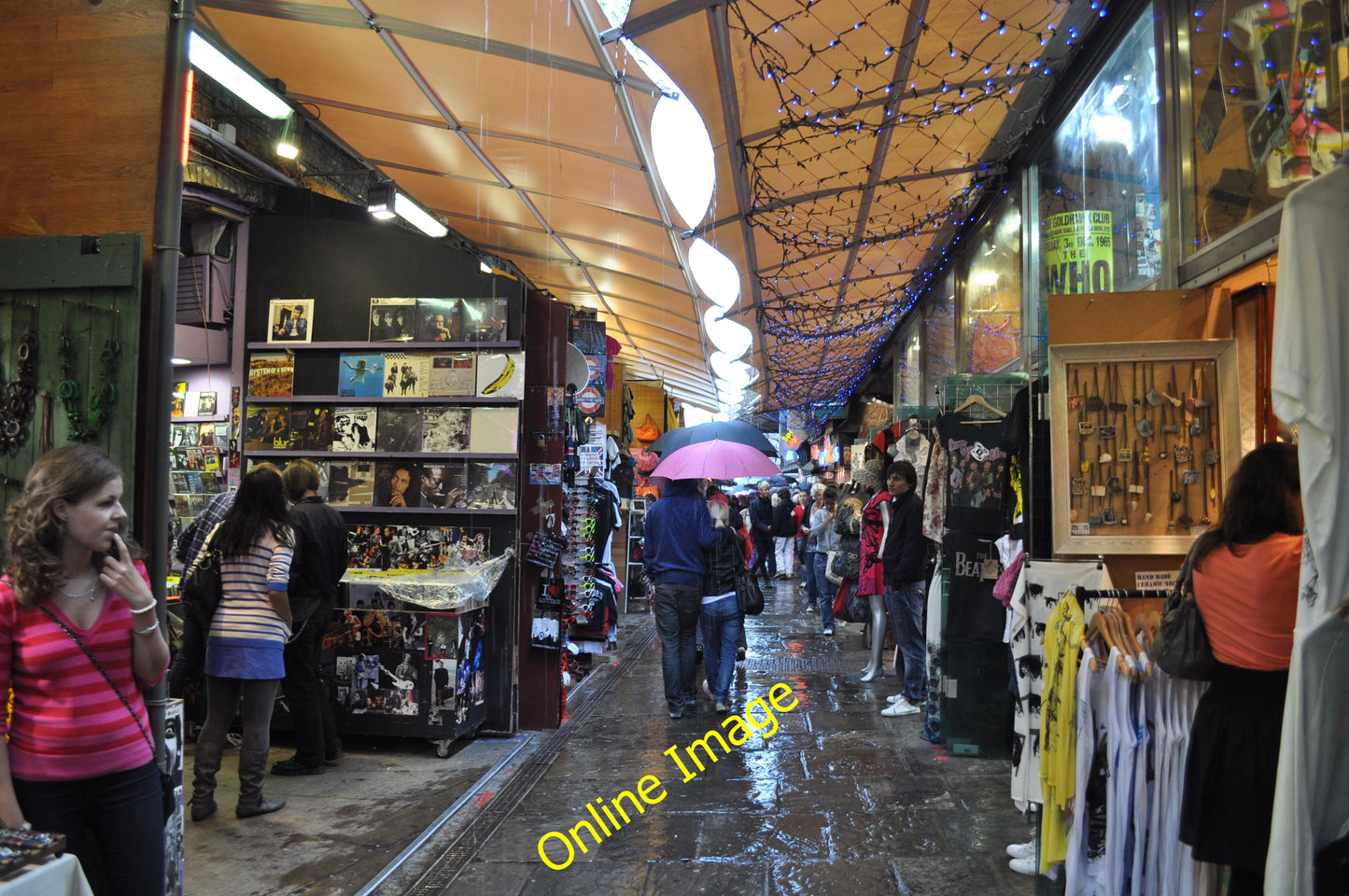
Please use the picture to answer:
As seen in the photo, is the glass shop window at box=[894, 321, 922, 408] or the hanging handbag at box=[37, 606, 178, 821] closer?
the hanging handbag at box=[37, 606, 178, 821]

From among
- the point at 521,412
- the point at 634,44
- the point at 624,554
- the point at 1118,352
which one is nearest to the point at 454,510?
the point at 521,412

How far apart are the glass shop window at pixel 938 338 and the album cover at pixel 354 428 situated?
18.4 ft

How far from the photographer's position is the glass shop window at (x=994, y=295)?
24.2ft

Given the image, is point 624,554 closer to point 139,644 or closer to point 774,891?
point 774,891

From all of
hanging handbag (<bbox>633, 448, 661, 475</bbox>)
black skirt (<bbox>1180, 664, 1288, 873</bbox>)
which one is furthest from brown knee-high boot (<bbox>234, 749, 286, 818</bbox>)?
hanging handbag (<bbox>633, 448, 661, 475</bbox>)

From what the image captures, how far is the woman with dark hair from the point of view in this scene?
8.30 ft

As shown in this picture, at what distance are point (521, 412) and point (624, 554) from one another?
6.12 metres

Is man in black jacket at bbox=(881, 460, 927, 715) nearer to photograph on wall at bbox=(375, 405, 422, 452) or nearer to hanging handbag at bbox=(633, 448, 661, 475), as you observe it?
photograph on wall at bbox=(375, 405, 422, 452)

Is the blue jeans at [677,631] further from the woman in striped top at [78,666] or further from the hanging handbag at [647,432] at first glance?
the hanging handbag at [647,432]

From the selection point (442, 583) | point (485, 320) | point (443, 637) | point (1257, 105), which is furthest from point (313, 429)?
point (1257, 105)

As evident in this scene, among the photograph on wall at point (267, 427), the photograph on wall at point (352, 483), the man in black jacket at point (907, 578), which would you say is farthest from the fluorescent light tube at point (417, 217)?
the man in black jacket at point (907, 578)

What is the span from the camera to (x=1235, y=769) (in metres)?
2.57

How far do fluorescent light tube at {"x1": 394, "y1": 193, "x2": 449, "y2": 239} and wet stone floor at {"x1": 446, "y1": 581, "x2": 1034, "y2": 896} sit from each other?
454 cm

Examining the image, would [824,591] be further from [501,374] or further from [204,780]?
[204,780]
